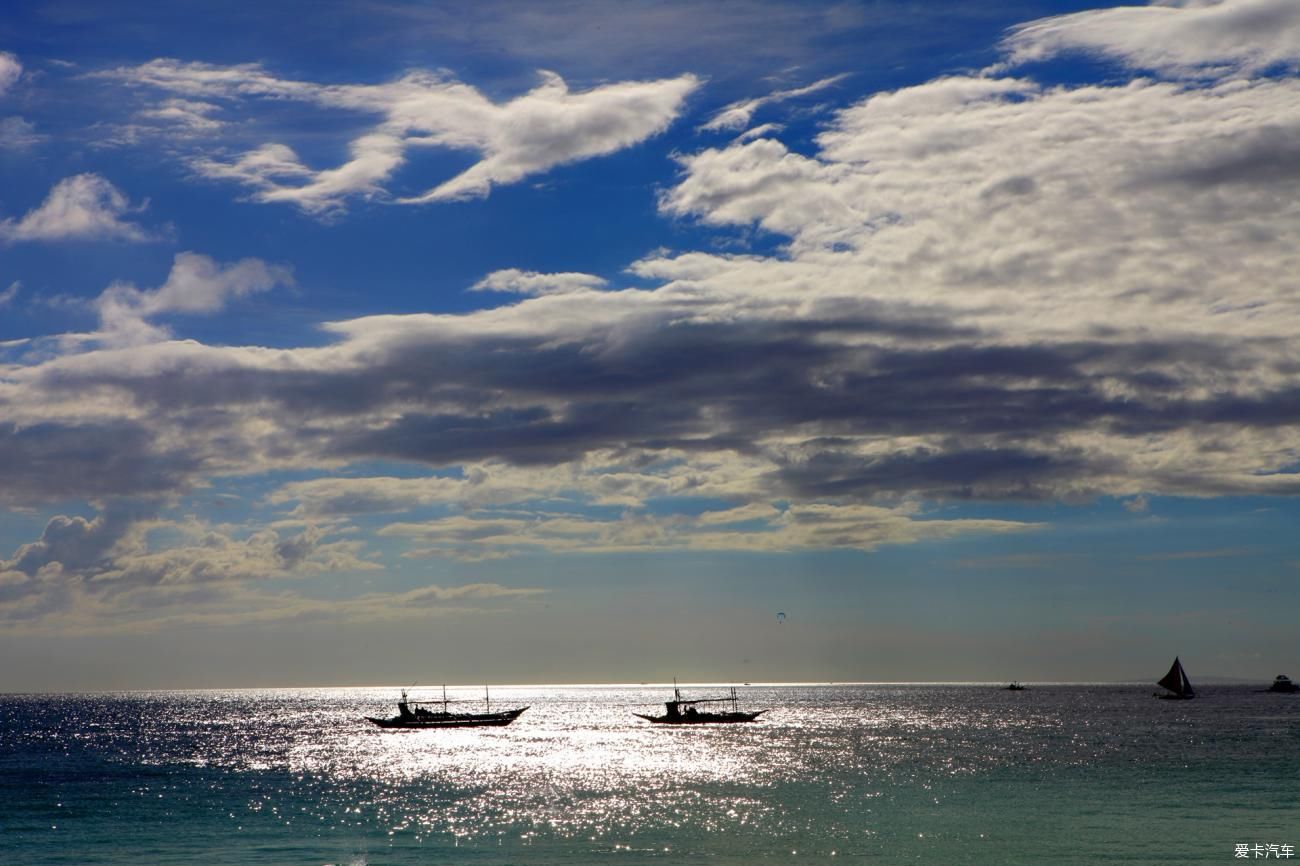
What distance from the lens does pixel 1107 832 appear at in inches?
2761

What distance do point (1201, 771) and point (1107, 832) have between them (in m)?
41.7

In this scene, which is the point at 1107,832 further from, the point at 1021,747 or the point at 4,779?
the point at 4,779

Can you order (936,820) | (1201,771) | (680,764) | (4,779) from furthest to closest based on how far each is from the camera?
(680,764) < (4,779) < (1201,771) < (936,820)

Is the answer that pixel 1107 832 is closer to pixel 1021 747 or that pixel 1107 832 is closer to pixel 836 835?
pixel 836 835

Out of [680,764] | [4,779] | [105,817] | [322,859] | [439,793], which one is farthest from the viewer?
[680,764]

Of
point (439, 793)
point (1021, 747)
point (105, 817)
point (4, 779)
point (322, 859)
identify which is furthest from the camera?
point (1021, 747)

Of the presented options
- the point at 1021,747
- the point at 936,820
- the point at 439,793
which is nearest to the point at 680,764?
the point at 439,793

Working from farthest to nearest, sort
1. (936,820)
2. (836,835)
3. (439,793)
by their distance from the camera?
(439,793) → (936,820) → (836,835)

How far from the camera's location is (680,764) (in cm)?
12588

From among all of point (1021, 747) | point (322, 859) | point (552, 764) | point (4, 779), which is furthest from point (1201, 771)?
point (4, 779)

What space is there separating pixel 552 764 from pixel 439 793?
33.6 metres

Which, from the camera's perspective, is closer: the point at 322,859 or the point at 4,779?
the point at 322,859

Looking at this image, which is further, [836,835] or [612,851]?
[836,835]

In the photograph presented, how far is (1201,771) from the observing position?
10550 cm
